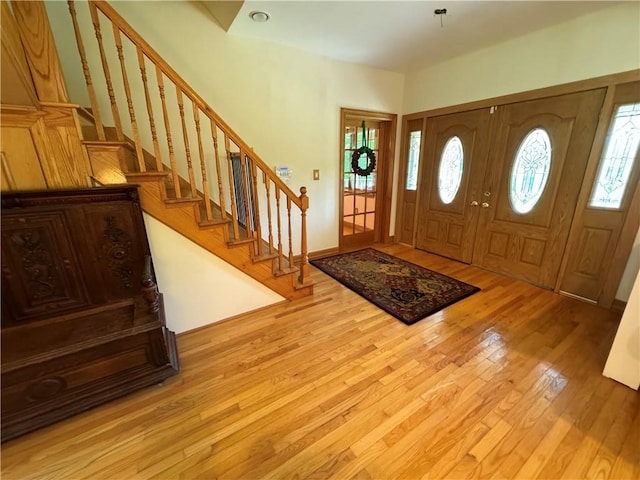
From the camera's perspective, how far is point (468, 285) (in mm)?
2889

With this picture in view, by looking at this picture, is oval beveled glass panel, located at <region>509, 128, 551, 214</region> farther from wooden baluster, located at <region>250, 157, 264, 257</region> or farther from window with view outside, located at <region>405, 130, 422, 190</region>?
wooden baluster, located at <region>250, 157, 264, 257</region>

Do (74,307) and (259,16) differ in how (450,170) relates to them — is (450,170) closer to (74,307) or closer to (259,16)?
(259,16)

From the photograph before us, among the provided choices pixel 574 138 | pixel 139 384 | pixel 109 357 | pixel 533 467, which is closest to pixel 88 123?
pixel 109 357

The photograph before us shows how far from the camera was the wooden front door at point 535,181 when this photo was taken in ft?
8.04

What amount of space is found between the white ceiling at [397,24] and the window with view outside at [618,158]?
94 centimetres

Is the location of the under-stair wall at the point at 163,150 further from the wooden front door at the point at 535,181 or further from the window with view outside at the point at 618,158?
the window with view outside at the point at 618,158

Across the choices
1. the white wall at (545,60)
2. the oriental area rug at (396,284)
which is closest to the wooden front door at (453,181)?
the white wall at (545,60)

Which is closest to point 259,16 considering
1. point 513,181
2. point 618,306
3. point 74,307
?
point 74,307

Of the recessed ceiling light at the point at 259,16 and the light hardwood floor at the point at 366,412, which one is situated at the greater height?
the recessed ceiling light at the point at 259,16

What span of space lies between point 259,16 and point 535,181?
3.23 meters

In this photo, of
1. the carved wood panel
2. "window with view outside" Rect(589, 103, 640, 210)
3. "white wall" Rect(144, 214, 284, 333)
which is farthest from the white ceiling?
the carved wood panel

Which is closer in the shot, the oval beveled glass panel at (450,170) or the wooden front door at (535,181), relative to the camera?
the wooden front door at (535,181)

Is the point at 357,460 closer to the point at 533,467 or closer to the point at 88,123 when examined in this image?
the point at 533,467

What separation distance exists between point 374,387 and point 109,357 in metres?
1.58
